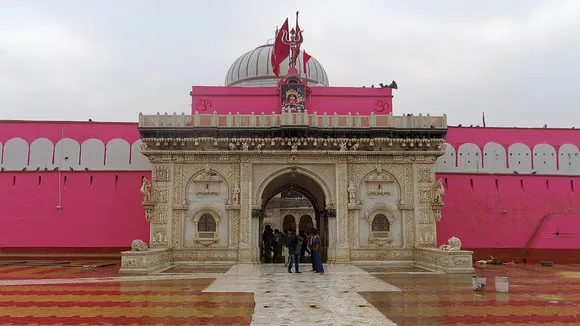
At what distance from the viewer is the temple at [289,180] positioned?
56.9 feet

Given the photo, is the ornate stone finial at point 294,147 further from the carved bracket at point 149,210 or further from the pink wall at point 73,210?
the pink wall at point 73,210

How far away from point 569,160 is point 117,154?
18.8m

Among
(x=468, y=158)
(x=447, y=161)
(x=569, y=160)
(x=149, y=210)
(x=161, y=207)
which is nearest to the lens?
(x=149, y=210)

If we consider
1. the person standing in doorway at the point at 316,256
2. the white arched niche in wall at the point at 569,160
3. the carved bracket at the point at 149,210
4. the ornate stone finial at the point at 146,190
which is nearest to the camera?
the person standing in doorway at the point at 316,256

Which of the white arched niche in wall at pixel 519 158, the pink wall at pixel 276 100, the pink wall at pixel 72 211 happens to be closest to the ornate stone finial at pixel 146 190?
the pink wall at pixel 72 211

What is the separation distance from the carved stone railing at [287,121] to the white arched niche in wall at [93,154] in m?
3.66

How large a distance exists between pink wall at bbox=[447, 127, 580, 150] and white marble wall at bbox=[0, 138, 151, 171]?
42.4 feet

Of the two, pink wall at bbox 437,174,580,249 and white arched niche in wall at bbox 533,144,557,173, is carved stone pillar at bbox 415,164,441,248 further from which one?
white arched niche in wall at bbox 533,144,557,173

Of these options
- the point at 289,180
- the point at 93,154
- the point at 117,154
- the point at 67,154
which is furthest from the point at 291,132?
the point at 67,154

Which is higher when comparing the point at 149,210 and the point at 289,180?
the point at 289,180

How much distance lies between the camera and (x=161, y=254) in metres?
15.8

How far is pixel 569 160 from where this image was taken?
20.2 metres

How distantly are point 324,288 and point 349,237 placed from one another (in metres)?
6.58

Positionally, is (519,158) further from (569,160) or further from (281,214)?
(281,214)
